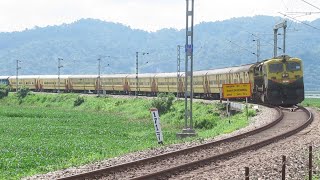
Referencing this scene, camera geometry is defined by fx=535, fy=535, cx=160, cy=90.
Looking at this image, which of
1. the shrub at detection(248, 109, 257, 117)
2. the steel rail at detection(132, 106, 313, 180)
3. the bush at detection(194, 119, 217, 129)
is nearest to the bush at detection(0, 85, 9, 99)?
the bush at detection(194, 119, 217, 129)

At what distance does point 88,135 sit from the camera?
35875mm

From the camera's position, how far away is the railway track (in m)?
14.9

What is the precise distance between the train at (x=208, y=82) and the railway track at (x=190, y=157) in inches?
419

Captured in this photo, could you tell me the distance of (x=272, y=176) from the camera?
14102mm

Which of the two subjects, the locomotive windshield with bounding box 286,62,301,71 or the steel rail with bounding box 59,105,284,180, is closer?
the steel rail with bounding box 59,105,284,180

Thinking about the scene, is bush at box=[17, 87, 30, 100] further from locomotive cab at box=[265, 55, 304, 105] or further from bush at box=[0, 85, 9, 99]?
locomotive cab at box=[265, 55, 304, 105]

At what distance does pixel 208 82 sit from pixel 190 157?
131 ft

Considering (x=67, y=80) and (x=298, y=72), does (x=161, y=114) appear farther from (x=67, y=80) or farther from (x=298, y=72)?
(x=67, y=80)

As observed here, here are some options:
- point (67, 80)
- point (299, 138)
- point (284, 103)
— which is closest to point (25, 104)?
point (67, 80)

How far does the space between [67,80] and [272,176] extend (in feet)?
281

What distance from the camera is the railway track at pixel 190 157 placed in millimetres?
14922

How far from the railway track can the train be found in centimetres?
1064

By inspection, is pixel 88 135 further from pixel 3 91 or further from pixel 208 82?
pixel 3 91

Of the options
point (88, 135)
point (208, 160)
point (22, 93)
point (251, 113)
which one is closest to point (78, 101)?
point (22, 93)
